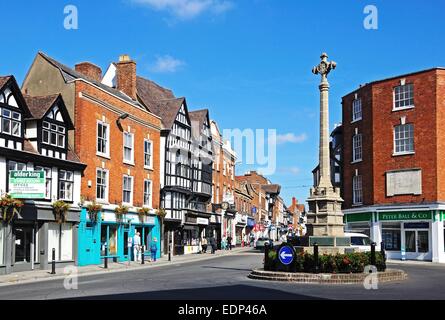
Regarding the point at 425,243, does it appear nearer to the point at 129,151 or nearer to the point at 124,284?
the point at 129,151

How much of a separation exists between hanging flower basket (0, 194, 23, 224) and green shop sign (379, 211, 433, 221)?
25908 millimetres

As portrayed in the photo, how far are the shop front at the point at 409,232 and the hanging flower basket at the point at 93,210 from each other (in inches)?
809

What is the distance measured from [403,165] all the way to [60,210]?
24193 mm

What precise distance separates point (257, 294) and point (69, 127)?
19.5 meters

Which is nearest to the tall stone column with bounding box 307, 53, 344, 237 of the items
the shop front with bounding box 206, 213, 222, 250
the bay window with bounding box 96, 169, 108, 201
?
the bay window with bounding box 96, 169, 108, 201

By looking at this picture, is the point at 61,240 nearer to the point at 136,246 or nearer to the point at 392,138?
the point at 136,246

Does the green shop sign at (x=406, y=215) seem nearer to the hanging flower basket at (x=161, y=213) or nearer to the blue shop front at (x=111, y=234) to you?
the hanging flower basket at (x=161, y=213)

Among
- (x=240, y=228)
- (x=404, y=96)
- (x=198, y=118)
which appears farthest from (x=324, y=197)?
(x=240, y=228)

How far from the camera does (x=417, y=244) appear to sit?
38531 mm

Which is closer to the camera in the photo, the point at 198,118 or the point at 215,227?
the point at 198,118

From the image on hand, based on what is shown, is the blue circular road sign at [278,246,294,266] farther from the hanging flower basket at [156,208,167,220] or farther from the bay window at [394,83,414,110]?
the bay window at [394,83,414,110]

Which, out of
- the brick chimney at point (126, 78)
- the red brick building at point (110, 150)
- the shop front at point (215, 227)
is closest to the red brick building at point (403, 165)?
the shop front at point (215, 227)

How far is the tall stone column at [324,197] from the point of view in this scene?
23297 mm

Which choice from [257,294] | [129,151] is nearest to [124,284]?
[257,294]
